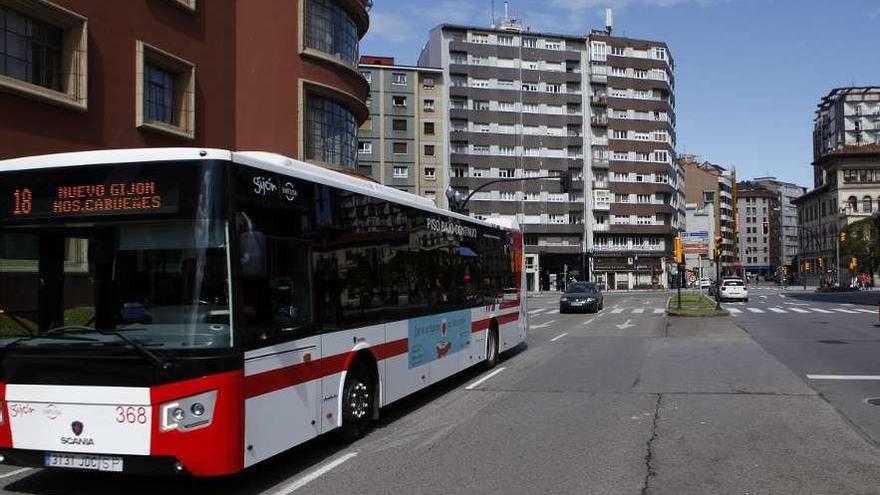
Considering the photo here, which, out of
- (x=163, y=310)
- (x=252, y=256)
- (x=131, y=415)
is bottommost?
(x=131, y=415)

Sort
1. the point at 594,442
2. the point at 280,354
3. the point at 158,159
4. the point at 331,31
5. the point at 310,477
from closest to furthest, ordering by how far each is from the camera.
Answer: the point at 158,159 < the point at 280,354 < the point at 310,477 < the point at 594,442 < the point at 331,31

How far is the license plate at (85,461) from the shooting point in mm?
5309

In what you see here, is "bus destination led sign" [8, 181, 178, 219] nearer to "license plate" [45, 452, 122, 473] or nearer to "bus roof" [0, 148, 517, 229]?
Result: "bus roof" [0, 148, 517, 229]

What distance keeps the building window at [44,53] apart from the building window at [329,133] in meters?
9.02

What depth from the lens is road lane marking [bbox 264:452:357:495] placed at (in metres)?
6.00

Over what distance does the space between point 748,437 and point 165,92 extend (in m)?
16.8

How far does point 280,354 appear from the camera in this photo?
623cm

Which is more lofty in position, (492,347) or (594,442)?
(492,347)

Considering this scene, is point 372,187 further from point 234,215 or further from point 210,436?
point 210,436

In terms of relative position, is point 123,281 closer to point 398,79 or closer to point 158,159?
point 158,159

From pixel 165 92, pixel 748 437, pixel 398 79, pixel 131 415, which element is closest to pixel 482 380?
pixel 748 437

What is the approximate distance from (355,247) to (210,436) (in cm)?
291

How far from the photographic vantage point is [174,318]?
552 cm

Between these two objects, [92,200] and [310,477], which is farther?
[310,477]
